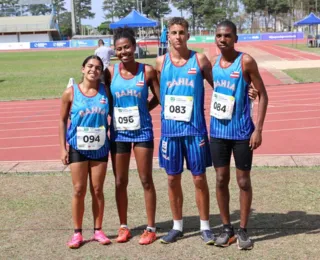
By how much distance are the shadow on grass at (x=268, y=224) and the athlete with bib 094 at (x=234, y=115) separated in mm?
339

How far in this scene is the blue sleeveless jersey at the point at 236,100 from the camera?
13.9ft

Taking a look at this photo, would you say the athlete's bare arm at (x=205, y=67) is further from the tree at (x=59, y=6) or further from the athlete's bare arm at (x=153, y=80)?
the tree at (x=59, y=6)

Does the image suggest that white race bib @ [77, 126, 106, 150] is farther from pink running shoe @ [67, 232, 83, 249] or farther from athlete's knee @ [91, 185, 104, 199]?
pink running shoe @ [67, 232, 83, 249]

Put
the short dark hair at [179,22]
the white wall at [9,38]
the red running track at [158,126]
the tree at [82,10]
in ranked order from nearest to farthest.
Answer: the short dark hair at [179,22]
the red running track at [158,126]
the white wall at [9,38]
the tree at [82,10]

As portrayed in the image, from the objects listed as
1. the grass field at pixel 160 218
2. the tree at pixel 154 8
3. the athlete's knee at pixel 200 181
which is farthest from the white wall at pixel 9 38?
the athlete's knee at pixel 200 181

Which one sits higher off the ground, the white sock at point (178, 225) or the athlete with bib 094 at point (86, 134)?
the athlete with bib 094 at point (86, 134)

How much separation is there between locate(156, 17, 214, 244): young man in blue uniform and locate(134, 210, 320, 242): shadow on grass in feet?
1.32

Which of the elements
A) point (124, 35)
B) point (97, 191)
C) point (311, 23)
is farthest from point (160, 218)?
point (311, 23)

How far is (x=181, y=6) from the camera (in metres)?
98.8

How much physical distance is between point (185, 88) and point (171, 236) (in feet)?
4.12

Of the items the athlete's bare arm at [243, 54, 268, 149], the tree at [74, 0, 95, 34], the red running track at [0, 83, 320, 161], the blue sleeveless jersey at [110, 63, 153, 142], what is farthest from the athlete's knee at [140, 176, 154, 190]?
the tree at [74, 0, 95, 34]

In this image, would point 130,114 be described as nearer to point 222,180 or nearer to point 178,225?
point 222,180

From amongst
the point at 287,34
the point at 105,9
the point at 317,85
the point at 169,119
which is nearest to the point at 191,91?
the point at 169,119

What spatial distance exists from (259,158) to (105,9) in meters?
114
